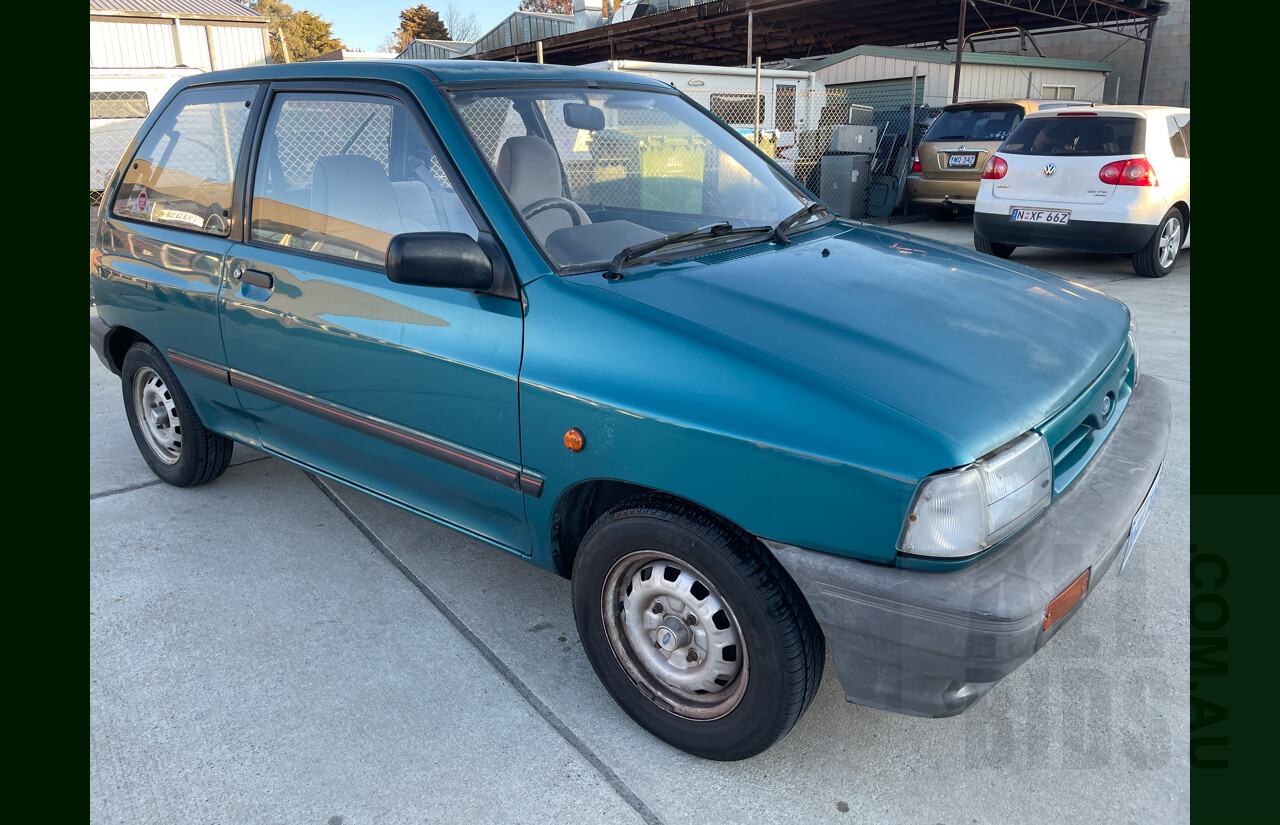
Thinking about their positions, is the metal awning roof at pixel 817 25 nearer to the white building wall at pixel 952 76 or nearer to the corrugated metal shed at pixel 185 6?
the white building wall at pixel 952 76

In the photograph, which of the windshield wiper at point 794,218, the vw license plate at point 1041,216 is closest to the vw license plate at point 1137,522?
the windshield wiper at point 794,218

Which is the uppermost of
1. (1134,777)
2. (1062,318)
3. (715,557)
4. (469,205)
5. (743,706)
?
(469,205)

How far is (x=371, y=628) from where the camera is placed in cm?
289

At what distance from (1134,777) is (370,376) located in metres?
2.39

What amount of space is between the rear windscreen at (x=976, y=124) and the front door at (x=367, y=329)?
33.5ft

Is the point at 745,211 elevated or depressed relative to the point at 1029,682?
elevated

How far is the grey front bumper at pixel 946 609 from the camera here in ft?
5.86

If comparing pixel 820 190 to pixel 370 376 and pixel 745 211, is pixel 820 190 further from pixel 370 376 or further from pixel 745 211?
pixel 370 376

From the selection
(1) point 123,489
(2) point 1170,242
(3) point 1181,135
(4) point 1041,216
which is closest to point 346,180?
(1) point 123,489

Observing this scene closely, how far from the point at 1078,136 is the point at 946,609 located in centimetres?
775

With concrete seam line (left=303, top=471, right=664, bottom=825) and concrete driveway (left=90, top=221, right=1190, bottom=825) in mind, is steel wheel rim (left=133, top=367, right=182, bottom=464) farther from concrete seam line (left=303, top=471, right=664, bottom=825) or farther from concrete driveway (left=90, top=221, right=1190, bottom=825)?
concrete seam line (left=303, top=471, right=664, bottom=825)

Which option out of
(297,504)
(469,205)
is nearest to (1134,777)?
(469,205)

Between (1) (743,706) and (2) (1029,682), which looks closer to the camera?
(1) (743,706)

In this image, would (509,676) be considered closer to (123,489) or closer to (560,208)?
(560,208)
